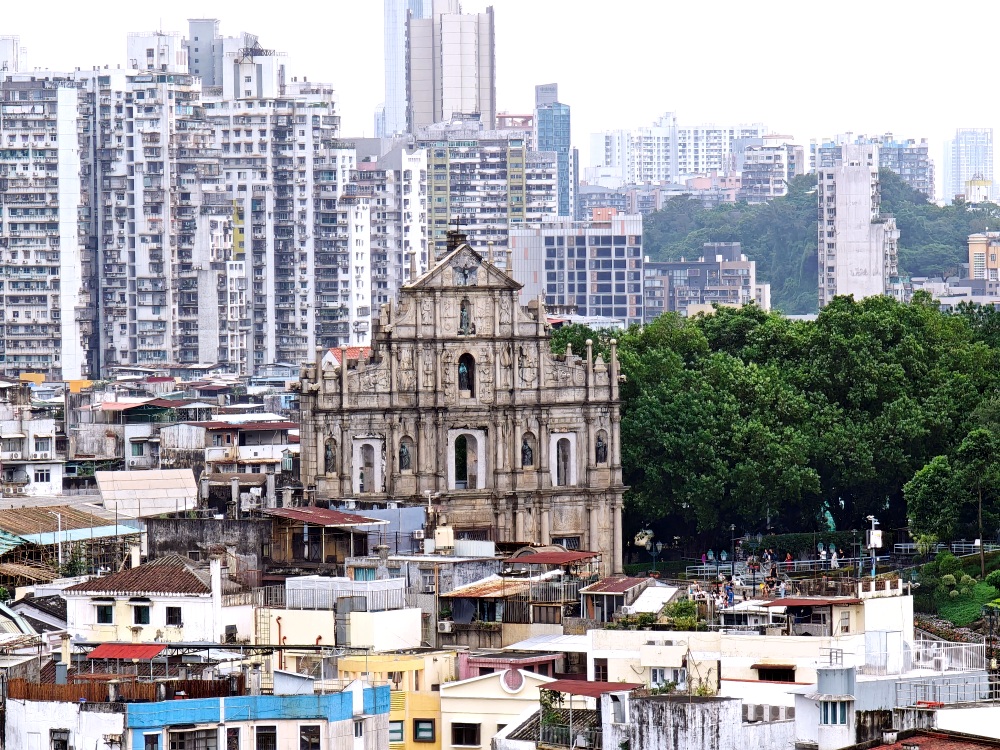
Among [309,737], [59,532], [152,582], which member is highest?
[152,582]

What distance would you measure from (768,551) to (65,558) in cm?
2978

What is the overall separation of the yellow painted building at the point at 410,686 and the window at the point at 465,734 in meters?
0.31

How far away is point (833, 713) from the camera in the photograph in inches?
1893

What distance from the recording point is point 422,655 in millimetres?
59688

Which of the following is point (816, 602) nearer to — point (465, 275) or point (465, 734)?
point (465, 734)

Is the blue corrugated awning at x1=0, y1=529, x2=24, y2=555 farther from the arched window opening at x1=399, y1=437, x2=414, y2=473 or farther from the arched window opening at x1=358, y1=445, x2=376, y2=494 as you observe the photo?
the arched window opening at x1=399, y1=437, x2=414, y2=473

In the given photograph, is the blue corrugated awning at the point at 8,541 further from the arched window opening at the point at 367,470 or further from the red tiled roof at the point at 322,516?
the arched window opening at the point at 367,470

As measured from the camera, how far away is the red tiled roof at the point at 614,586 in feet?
218

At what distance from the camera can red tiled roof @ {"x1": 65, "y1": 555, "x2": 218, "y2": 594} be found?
210 ft

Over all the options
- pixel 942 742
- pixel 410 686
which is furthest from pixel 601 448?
pixel 942 742

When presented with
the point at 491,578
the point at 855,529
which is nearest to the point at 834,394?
the point at 855,529

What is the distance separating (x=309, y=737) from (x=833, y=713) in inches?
361

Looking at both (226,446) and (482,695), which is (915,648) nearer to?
(482,695)

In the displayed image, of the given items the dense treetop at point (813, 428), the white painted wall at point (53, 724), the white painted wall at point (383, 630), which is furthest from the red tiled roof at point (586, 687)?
the dense treetop at point (813, 428)
